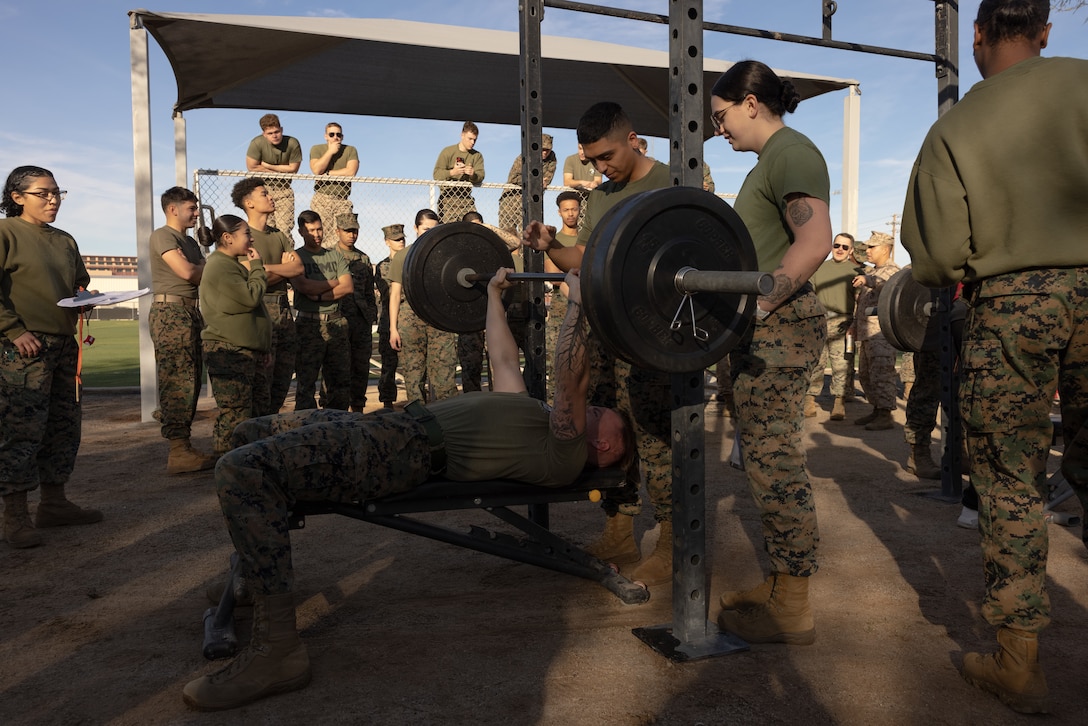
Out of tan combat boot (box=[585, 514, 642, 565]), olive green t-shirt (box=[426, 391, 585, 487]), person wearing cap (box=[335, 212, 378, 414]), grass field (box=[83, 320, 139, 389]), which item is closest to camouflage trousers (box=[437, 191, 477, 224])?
person wearing cap (box=[335, 212, 378, 414])

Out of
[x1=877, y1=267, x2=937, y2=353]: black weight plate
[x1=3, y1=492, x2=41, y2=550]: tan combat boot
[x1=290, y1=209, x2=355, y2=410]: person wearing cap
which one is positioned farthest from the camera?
[x1=290, y1=209, x2=355, y2=410]: person wearing cap

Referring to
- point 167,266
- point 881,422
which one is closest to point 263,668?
point 167,266

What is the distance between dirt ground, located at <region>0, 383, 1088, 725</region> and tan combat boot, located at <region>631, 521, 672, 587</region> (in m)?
0.19

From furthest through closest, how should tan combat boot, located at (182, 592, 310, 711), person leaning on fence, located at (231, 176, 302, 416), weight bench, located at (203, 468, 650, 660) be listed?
person leaning on fence, located at (231, 176, 302, 416), weight bench, located at (203, 468, 650, 660), tan combat boot, located at (182, 592, 310, 711)

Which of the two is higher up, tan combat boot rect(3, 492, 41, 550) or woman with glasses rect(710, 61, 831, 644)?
woman with glasses rect(710, 61, 831, 644)

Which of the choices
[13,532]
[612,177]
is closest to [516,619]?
[612,177]

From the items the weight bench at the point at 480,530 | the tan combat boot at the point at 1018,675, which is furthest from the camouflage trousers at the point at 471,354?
the tan combat boot at the point at 1018,675

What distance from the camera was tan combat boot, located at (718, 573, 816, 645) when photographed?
103 inches

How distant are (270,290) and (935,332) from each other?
4.68 meters

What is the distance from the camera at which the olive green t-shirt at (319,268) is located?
21.9 ft

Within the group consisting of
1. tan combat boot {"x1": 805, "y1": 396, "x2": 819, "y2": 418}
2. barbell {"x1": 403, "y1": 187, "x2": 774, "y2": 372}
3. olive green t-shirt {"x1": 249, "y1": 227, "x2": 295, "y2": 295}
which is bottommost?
tan combat boot {"x1": 805, "y1": 396, "x2": 819, "y2": 418}

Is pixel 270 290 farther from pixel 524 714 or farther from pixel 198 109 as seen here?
pixel 524 714

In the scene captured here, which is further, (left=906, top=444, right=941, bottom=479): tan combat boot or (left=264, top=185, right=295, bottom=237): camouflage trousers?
(left=264, top=185, right=295, bottom=237): camouflage trousers

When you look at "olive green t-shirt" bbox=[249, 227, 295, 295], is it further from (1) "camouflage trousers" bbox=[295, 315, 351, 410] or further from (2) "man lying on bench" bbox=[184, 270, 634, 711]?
(2) "man lying on bench" bbox=[184, 270, 634, 711]
